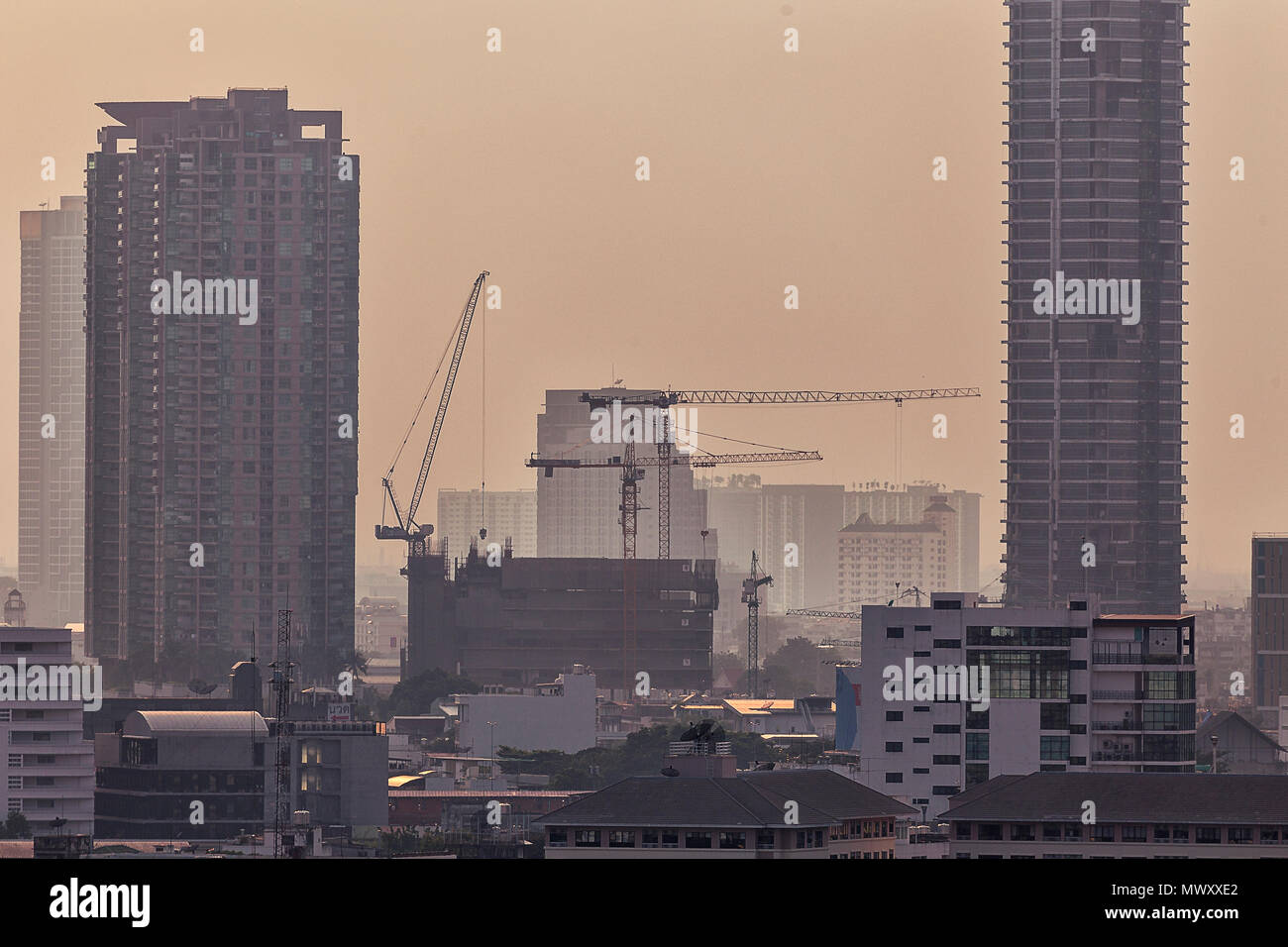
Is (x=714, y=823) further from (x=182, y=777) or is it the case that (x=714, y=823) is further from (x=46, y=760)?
(x=182, y=777)

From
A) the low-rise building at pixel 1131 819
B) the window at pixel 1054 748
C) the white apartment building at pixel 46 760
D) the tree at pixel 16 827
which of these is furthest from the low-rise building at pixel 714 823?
the white apartment building at pixel 46 760

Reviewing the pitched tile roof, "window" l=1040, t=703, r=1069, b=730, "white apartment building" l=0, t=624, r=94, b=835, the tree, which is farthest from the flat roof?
"white apartment building" l=0, t=624, r=94, b=835

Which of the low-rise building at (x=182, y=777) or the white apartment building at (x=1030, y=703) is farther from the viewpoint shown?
the low-rise building at (x=182, y=777)

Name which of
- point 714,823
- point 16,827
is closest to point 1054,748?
point 714,823

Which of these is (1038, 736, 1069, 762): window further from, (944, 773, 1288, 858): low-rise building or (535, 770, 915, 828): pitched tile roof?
(944, 773, 1288, 858): low-rise building

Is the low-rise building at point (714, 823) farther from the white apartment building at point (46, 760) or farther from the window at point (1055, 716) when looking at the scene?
the white apartment building at point (46, 760)

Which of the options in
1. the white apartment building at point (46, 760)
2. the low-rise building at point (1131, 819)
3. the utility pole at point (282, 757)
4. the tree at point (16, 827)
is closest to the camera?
the low-rise building at point (1131, 819)
